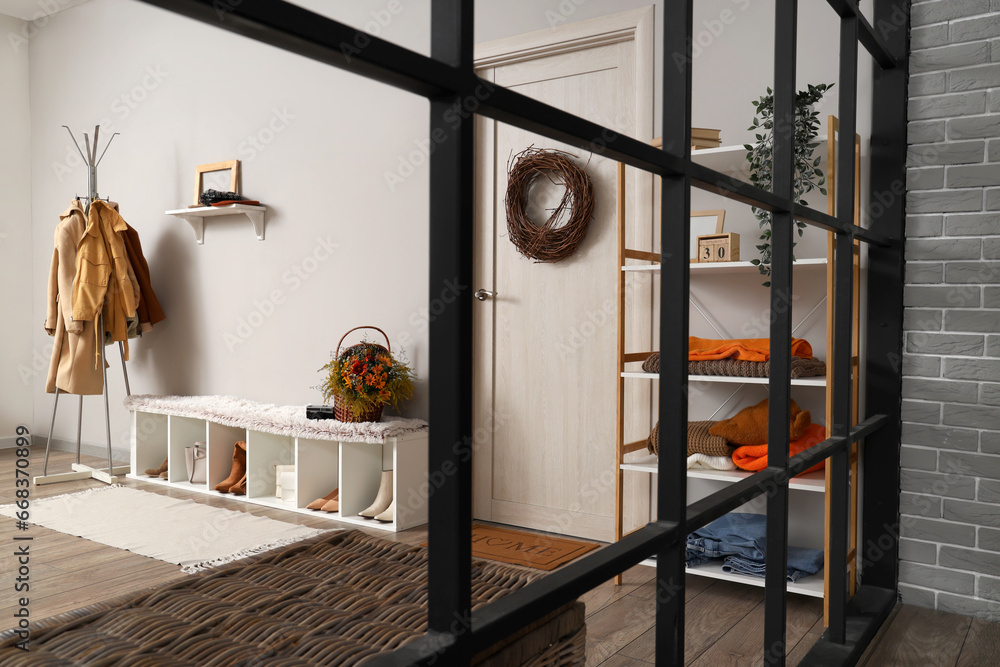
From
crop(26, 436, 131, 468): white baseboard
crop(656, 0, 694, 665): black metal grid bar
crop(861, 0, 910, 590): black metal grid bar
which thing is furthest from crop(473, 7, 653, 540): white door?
crop(26, 436, 131, 468): white baseboard

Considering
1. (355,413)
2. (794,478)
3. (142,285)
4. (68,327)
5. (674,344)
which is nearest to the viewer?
(674,344)

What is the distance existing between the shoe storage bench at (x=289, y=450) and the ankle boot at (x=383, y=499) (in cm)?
4

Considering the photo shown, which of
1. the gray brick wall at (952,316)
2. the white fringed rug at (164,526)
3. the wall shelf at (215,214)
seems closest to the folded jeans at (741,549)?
the gray brick wall at (952,316)

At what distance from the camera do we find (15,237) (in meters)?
5.23

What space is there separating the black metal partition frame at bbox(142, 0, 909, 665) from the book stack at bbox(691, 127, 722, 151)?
64 centimetres

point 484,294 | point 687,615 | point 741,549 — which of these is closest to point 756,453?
point 741,549

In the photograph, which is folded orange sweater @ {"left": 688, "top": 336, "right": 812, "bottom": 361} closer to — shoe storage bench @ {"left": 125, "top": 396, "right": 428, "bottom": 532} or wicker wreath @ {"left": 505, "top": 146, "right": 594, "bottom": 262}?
wicker wreath @ {"left": 505, "top": 146, "right": 594, "bottom": 262}

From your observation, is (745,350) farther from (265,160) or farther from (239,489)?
(265,160)

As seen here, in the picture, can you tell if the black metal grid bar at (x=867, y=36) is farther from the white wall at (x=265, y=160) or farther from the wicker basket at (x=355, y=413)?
the wicker basket at (x=355, y=413)

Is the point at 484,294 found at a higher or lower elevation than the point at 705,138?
lower

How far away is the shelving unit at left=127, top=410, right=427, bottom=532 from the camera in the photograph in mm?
3270

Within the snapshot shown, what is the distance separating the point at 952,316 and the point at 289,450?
9.48 feet

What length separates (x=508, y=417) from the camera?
3.37 meters

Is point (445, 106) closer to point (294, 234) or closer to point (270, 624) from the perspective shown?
point (270, 624)
